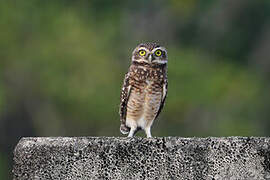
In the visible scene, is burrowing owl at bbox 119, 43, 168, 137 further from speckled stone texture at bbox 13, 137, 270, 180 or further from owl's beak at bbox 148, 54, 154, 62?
speckled stone texture at bbox 13, 137, 270, 180

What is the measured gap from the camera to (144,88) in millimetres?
5984

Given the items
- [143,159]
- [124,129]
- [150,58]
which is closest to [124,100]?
[124,129]

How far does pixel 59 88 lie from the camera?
2062 cm

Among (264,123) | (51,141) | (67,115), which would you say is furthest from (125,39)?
(51,141)

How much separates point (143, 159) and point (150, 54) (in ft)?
9.47

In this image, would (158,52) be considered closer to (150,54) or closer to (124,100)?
(150,54)

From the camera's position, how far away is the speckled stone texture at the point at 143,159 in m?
2.82

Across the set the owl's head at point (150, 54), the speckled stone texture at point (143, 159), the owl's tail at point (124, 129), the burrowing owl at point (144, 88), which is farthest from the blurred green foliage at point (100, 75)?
the speckled stone texture at point (143, 159)

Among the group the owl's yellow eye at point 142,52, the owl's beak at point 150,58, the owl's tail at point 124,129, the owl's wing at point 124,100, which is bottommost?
the owl's tail at point 124,129

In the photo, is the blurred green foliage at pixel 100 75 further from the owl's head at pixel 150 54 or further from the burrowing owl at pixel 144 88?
the owl's head at pixel 150 54

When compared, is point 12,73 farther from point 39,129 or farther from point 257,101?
point 257,101

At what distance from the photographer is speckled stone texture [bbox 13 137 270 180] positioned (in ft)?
9.25

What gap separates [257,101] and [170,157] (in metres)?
20.2

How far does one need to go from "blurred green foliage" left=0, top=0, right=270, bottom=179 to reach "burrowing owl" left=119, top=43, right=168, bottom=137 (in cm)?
1338
